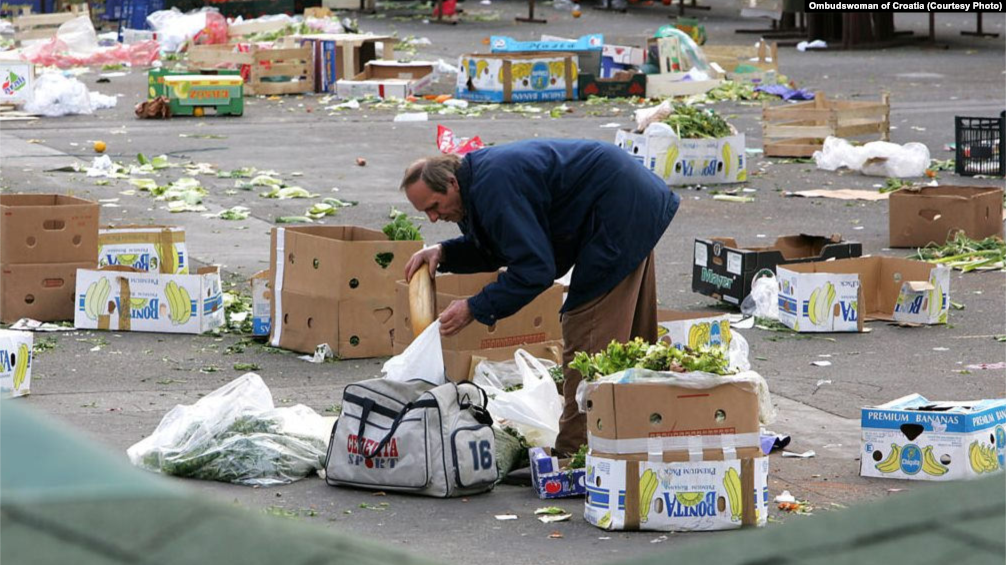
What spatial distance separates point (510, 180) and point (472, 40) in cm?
2532

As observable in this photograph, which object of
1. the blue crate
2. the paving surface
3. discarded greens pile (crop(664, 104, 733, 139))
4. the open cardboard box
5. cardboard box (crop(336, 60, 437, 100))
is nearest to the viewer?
the paving surface

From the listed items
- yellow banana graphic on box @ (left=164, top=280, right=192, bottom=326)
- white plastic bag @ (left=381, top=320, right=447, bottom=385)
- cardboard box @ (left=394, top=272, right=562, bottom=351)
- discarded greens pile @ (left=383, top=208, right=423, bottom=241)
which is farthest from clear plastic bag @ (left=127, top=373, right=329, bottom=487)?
yellow banana graphic on box @ (left=164, top=280, right=192, bottom=326)

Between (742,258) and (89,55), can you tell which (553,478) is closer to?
(742,258)

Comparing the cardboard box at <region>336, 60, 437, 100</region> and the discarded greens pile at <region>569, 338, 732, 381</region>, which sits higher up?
the cardboard box at <region>336, 60, 437, 100</region>

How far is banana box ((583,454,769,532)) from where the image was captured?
5.11m

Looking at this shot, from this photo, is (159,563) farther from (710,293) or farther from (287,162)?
(287,162)

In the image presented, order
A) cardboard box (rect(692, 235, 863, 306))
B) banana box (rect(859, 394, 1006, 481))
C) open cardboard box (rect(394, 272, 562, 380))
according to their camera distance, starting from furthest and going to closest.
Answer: cardboard box (rect(692, 235, 863, 306)) < open cardboard box (rect(394, 272, 562, 380)) < banana box (rect(859, 394, 1006, 481))

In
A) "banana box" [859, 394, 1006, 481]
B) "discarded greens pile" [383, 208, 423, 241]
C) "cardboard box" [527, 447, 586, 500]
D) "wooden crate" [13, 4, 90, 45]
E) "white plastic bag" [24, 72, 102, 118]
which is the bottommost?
"cardboard box" [527, 447, 586, 500]

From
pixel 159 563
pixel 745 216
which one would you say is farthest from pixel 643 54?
pixel 159 563

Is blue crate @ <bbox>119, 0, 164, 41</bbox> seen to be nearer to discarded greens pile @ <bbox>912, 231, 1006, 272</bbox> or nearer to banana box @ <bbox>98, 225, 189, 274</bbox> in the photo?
banana box @ <bbox>98, 225, 189, 274</bbox>


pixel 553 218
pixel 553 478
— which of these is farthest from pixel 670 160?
pixel 553 478

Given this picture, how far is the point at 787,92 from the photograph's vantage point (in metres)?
20.7

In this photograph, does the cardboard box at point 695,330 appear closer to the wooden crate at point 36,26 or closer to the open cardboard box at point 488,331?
the open cardboard box at point 488,331

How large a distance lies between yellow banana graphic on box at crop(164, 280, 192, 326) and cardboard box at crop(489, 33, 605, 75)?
42.7 feet
